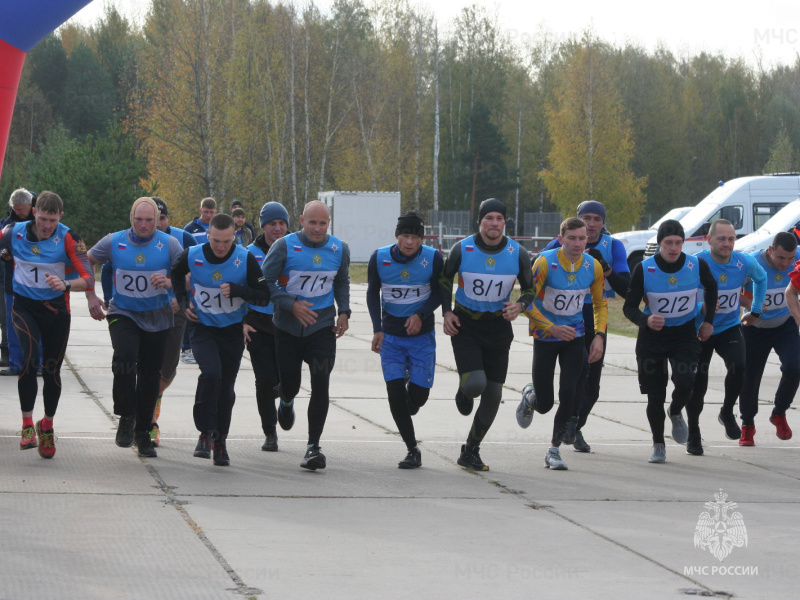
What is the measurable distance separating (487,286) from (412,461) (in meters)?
1.39

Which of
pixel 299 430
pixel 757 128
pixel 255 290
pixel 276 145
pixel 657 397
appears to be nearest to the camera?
pixel 255 290

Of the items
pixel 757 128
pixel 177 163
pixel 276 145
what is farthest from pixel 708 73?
pixel 177 163

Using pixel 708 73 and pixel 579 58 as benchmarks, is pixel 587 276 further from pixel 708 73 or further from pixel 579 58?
pixel 708 73

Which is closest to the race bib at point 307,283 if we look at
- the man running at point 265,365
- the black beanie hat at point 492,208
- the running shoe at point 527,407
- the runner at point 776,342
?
the man running at point 265,365

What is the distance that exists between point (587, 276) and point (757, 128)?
8578cm

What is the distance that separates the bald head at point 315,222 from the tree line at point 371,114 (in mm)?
28072

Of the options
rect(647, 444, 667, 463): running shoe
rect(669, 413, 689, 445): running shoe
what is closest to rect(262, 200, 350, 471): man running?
rect(647, 444, 667, 463): running shoe

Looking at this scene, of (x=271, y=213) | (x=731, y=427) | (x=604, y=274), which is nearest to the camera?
(x=604, y=274)

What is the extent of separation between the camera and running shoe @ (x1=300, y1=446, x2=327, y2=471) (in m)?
7.68

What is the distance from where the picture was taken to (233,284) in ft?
25.3

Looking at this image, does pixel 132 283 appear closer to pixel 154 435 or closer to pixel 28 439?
pixel 154 435

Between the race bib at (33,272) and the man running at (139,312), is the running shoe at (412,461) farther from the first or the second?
the race bib at (33,272)

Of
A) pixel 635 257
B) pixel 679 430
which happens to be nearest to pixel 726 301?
pixel 679 430

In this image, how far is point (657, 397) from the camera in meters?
8.54
